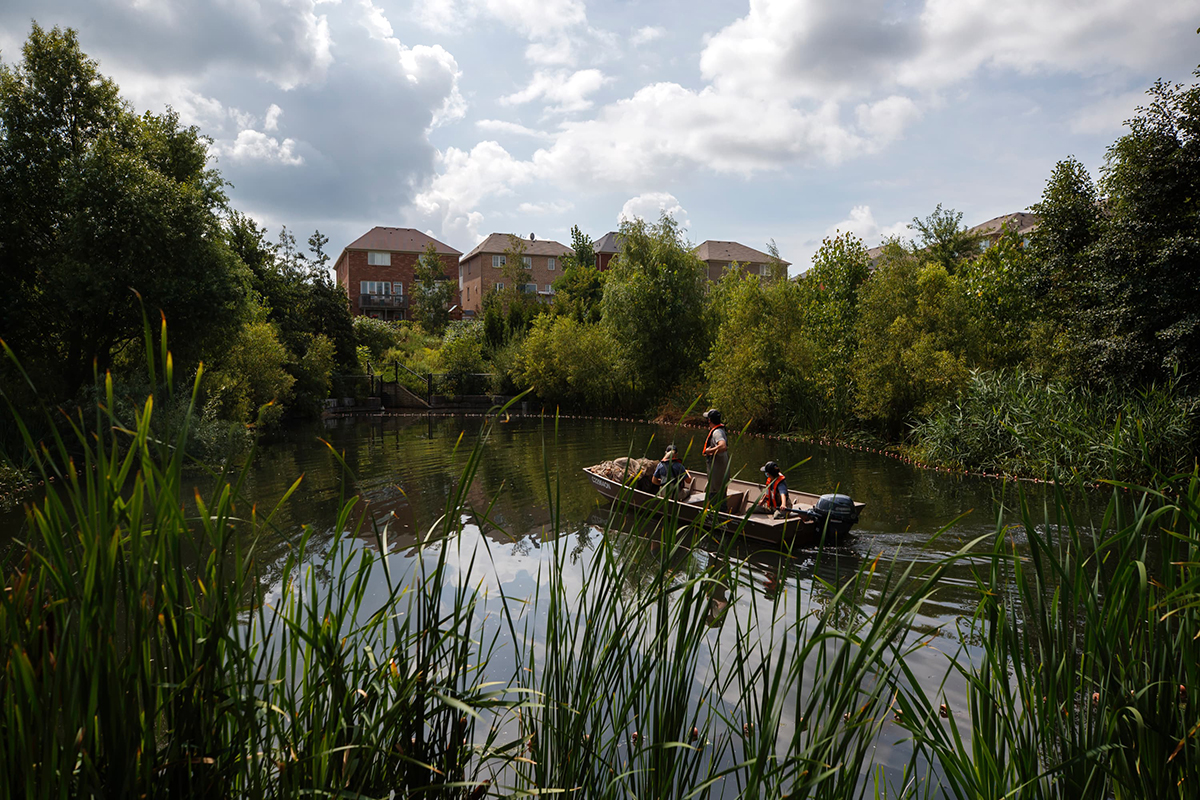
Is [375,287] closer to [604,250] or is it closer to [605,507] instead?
[604,250]

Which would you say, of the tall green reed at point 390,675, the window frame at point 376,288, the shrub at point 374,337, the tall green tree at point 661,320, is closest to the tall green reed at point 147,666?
the tall green reed at point 390,675

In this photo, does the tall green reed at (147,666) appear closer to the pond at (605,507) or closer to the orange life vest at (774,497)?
the pond at (605,507)

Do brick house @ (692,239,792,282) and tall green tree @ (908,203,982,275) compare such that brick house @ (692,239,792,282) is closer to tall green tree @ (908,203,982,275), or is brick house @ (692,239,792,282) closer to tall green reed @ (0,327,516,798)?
tall green tree @ (908,203,982,275)

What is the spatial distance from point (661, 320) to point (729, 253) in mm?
35250

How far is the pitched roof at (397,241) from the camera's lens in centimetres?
6238

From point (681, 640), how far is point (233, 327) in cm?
1655

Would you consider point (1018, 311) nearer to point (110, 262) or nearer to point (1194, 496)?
point (1194, 496)

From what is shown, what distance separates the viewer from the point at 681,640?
6.97 ft

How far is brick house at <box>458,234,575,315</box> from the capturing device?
6394 centimetres

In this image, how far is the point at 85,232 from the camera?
1366cm

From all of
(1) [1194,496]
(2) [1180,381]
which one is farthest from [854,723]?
(2) [1180,381]

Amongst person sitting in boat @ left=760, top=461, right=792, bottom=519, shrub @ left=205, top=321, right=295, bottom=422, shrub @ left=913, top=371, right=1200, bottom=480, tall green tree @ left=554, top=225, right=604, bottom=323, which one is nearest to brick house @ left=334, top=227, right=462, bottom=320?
tall green tree @ left=554, top=225, right=604, bottom=323

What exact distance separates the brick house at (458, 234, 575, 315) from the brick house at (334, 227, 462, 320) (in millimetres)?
3538

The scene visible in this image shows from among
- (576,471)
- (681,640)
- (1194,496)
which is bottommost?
(576,471)
